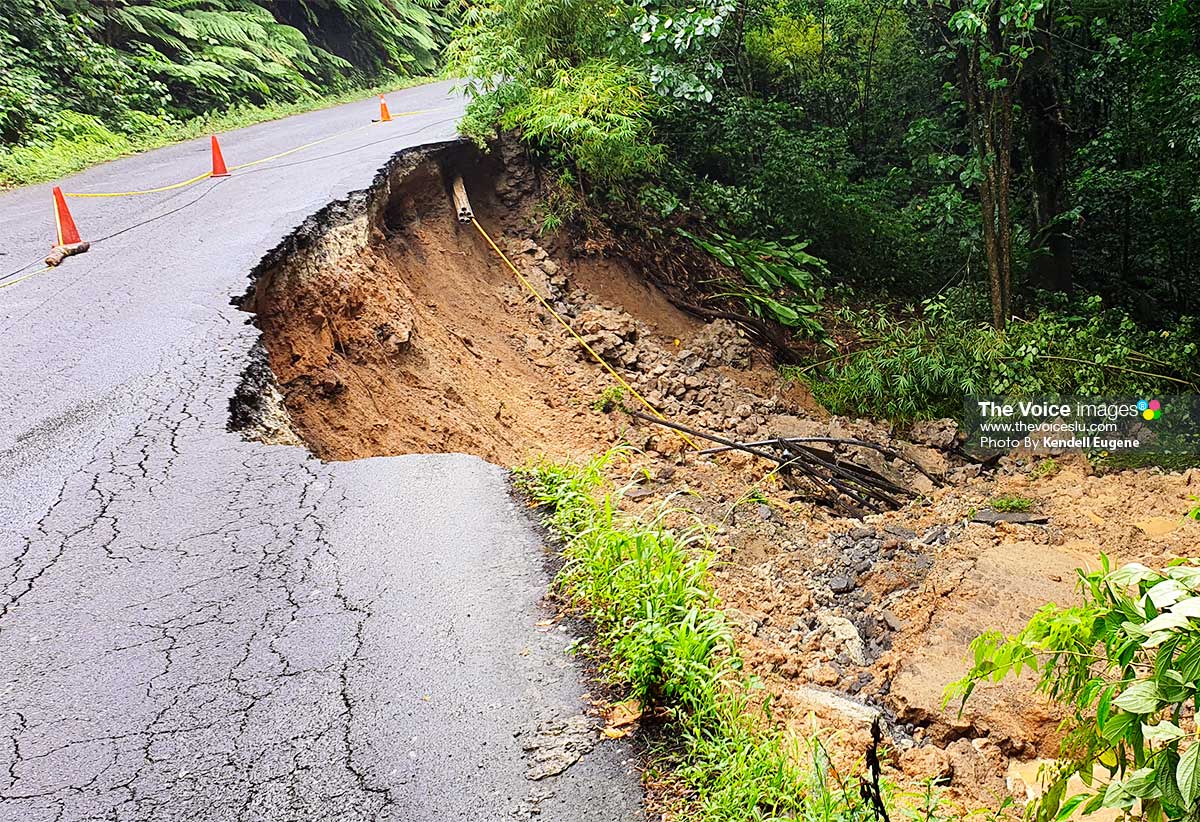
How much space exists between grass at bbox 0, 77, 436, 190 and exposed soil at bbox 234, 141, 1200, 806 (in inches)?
204

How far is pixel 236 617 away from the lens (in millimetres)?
3355

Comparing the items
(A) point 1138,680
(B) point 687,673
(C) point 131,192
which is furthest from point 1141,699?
(C) point 131,192

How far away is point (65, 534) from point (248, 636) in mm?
1300

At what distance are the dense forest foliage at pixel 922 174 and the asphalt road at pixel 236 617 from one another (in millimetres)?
5208

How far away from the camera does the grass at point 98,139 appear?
33.7 feet

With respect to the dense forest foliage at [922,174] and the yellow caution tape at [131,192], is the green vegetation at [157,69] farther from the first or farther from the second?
the dense forest foliage at [922,174]

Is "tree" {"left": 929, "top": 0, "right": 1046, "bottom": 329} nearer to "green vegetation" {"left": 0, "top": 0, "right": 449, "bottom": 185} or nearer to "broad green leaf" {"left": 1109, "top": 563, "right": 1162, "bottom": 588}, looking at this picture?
"broad green leaf" {"left": 1109, "top": 563, "right": 1162, "bottom": 588}

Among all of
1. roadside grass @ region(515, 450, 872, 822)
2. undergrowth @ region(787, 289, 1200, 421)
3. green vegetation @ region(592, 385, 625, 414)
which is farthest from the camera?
undergrowth @ region(787, 289, 1200, 421)

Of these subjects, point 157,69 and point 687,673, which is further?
point 157,69

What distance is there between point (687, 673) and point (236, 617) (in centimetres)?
189

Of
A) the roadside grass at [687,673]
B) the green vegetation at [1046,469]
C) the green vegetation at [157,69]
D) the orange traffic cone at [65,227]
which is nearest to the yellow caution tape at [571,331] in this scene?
the green vegetation at [1046,469]

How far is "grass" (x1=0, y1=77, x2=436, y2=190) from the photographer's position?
33.7 feet

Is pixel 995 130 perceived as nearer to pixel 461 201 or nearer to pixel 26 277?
pixel 461 201

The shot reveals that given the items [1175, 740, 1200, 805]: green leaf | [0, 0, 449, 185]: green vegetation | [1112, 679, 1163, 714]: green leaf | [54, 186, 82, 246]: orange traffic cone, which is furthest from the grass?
[1175, 740, 1200, 805]: green leaf
